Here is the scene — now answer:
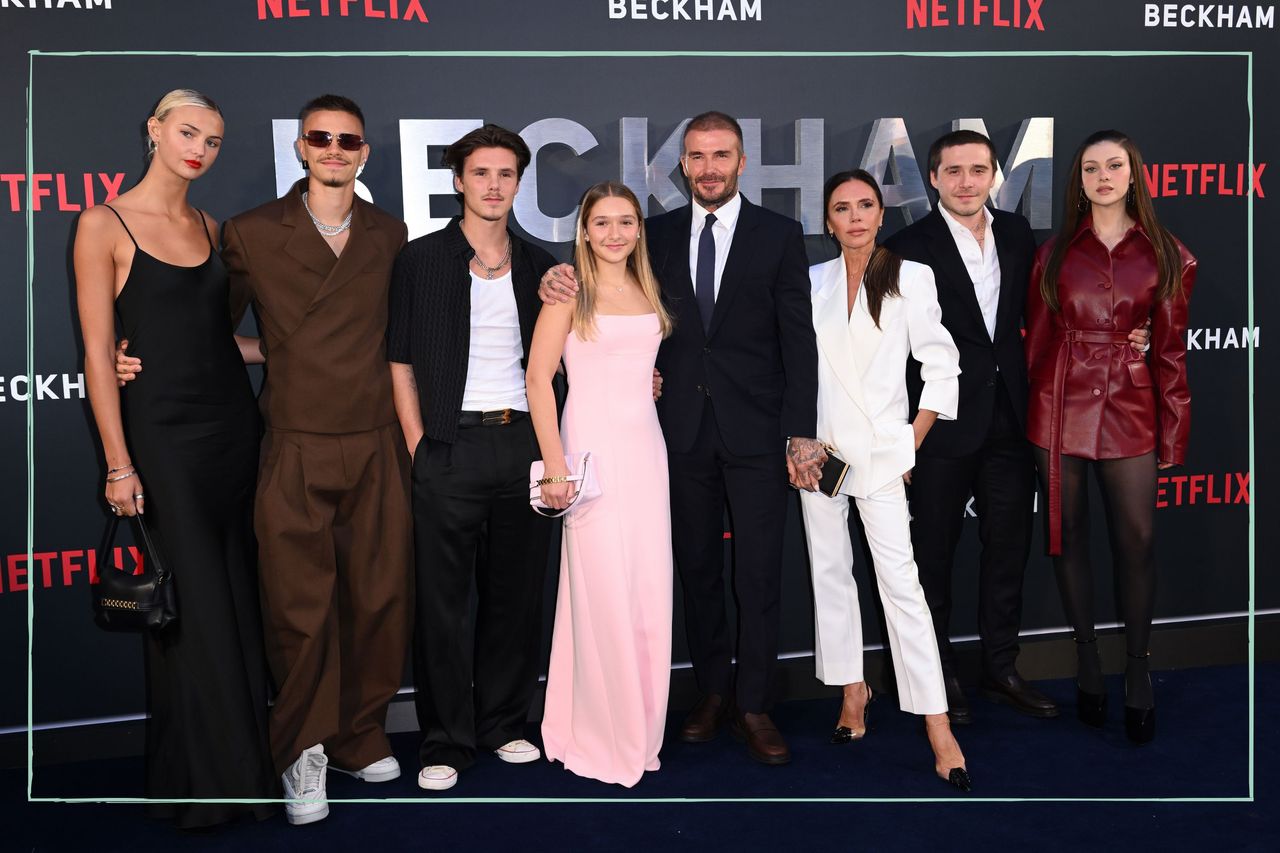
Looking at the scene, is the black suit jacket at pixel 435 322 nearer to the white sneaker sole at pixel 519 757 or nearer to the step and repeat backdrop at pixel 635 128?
the step and repeat backdrop at pixel 635 128

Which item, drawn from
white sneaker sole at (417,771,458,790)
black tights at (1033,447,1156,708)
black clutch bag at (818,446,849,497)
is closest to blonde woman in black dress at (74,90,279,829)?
white sneaker sole at (417,771,458,790)

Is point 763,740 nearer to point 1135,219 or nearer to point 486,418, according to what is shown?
point 486,418

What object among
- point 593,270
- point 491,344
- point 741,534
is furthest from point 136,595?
point 741,534

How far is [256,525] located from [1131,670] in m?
2.98

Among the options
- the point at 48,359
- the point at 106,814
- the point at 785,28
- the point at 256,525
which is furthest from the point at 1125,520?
the point at 48,359

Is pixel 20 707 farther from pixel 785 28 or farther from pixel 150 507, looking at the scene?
pixel 785 28

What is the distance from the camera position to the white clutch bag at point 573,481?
137 inches

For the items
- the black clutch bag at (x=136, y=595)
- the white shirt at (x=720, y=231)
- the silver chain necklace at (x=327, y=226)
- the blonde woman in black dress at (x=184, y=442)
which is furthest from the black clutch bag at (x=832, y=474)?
the black clutch bag at (x=136, y=595)

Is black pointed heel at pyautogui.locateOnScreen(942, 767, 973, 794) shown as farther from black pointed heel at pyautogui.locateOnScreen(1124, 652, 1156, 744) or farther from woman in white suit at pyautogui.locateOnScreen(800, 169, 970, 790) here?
black pointed heel at pyautogui.locateOnScreen(1124, 652, 1156, 744)

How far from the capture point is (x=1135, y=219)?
389cm

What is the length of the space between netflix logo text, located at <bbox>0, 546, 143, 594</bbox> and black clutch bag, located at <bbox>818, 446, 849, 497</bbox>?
2.37m

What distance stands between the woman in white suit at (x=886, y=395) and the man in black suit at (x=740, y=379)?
10 cm

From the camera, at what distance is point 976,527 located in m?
4.67

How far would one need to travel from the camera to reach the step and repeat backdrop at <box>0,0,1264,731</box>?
12.6 ft
